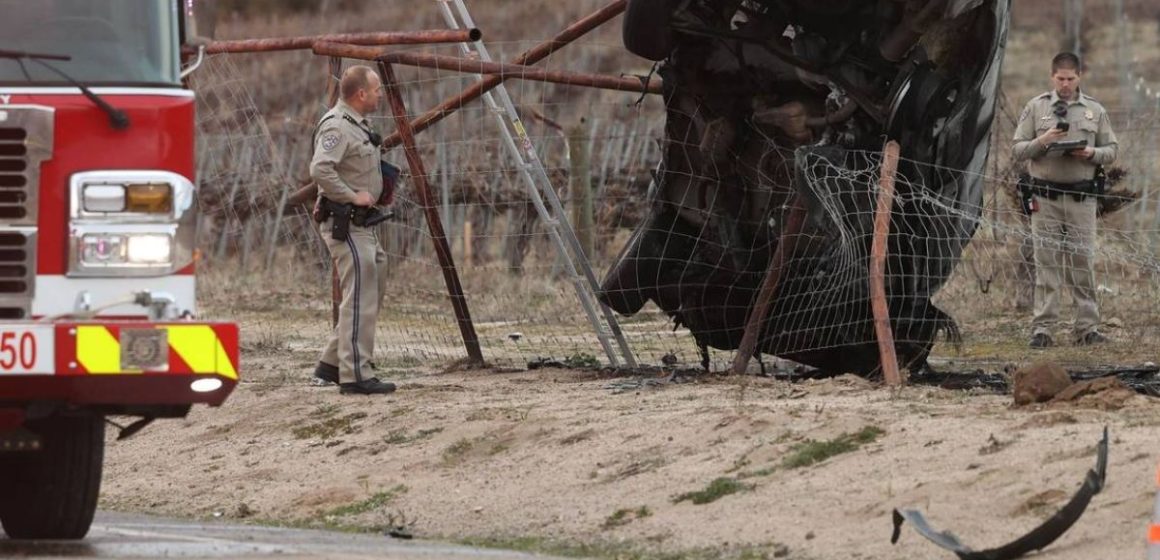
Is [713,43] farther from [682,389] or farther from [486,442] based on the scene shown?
[486,442]

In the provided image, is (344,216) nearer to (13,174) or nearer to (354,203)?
(354,203)

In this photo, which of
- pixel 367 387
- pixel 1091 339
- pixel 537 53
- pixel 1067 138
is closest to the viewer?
pixel 367 387

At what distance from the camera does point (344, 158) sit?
1269 centimetres

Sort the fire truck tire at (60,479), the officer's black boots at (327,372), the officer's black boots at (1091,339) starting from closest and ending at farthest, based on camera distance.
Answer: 1. the fire truck tire at (60,479)
2. the officer's black boots at (327,372)
3. the officer's black boots at (1091,339)

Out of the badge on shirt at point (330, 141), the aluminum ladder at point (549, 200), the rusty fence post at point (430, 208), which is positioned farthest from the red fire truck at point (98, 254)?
the rusty fence post at point (430, 208)

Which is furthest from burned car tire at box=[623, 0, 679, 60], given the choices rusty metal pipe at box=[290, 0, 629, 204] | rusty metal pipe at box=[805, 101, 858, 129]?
rusty metal pipe at box=[805, 101, 858, 129]

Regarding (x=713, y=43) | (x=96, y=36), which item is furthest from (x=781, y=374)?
(x=96, y=36)

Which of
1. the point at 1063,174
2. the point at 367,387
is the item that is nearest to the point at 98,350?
the point at 367,387

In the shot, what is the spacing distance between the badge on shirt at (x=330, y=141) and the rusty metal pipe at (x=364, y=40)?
85cm

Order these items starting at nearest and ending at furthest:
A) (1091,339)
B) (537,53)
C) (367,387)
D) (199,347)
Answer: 1. (199,347)
2. (367,387)
3. (537,53)
4. (1091,339)

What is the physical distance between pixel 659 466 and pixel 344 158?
11.4 feet

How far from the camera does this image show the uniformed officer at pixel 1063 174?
1485cm

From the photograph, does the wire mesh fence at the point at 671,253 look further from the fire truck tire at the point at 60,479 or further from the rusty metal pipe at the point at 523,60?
the fire truck tire at the point at 60,479

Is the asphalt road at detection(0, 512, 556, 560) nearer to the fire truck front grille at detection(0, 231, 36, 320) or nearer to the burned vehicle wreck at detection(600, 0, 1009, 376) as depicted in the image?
the fire truck front grille at detection(0, 231, 36, 320)
